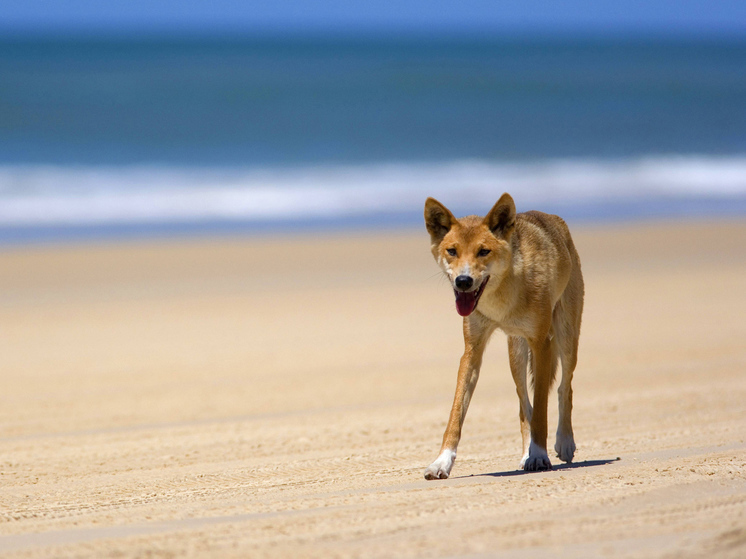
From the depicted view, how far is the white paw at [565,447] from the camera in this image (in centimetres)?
489

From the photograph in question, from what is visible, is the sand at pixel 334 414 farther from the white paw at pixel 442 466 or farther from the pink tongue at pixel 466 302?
the pink tongue at pixel 466 302

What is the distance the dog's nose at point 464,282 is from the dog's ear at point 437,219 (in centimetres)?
43

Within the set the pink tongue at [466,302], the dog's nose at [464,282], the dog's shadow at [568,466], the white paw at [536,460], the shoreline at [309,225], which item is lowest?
the dog's shadow at [568,466]

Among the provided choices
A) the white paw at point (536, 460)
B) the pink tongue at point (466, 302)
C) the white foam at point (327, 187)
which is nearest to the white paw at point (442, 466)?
the white paw at point (536, 460)

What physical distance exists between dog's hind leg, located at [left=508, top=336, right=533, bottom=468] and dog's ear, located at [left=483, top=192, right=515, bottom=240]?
856 millimetres

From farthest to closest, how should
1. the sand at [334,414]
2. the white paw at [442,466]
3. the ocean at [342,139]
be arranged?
the ocean at [342,139] → the white paw at [442,466] → the sand at [334,414]

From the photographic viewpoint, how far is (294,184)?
72.1ft

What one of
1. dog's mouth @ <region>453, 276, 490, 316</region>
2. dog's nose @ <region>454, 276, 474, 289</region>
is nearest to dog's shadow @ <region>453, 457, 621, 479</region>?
dog's mouth @ <region>453, 276, 490, 316</region>

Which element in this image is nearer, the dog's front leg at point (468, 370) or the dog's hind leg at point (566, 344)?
the dog's front leg at point (468, 370)

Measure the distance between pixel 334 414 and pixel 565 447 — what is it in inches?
75.8

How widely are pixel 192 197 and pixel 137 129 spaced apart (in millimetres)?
11282

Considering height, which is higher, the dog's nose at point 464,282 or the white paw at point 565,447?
the dog's nose at point 464,282

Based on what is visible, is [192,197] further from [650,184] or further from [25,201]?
[650,184]

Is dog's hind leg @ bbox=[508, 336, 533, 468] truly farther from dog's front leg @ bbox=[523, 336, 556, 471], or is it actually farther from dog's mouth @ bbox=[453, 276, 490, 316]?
dog's mouth @ bbox=[453, 276, 490, 316]
